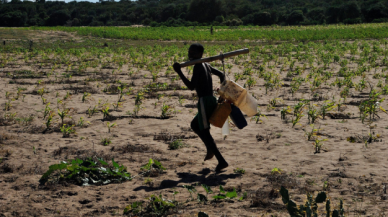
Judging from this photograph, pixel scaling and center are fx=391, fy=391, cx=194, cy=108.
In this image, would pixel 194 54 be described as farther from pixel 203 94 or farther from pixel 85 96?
pixel 85 96

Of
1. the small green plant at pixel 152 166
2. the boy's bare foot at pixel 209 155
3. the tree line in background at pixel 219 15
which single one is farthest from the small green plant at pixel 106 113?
the tree line in background at pixel 219 15

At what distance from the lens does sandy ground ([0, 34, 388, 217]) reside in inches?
146

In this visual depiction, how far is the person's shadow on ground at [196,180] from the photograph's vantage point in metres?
4.25

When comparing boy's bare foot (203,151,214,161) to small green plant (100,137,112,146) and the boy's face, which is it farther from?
small green plant (100,137,112,146)

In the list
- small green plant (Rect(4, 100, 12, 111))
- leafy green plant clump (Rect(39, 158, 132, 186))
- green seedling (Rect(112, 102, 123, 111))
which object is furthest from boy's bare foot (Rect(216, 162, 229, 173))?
small green plant (Rect(4, 100, 12, 111))

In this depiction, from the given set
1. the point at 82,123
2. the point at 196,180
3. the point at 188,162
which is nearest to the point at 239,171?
the point at 196,180

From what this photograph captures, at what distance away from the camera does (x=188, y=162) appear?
5.04 meters

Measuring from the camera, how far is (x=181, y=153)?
17.7 feet

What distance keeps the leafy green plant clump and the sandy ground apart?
4.0 inches

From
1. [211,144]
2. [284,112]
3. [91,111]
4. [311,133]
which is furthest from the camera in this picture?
[91,111]

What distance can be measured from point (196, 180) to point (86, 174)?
4.04 feet

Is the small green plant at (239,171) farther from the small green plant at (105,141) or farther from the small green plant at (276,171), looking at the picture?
the small green plant at (105,141)

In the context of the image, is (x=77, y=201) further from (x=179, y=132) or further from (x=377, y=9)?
(x=377, y=9)

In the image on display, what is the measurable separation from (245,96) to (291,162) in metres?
1.12
